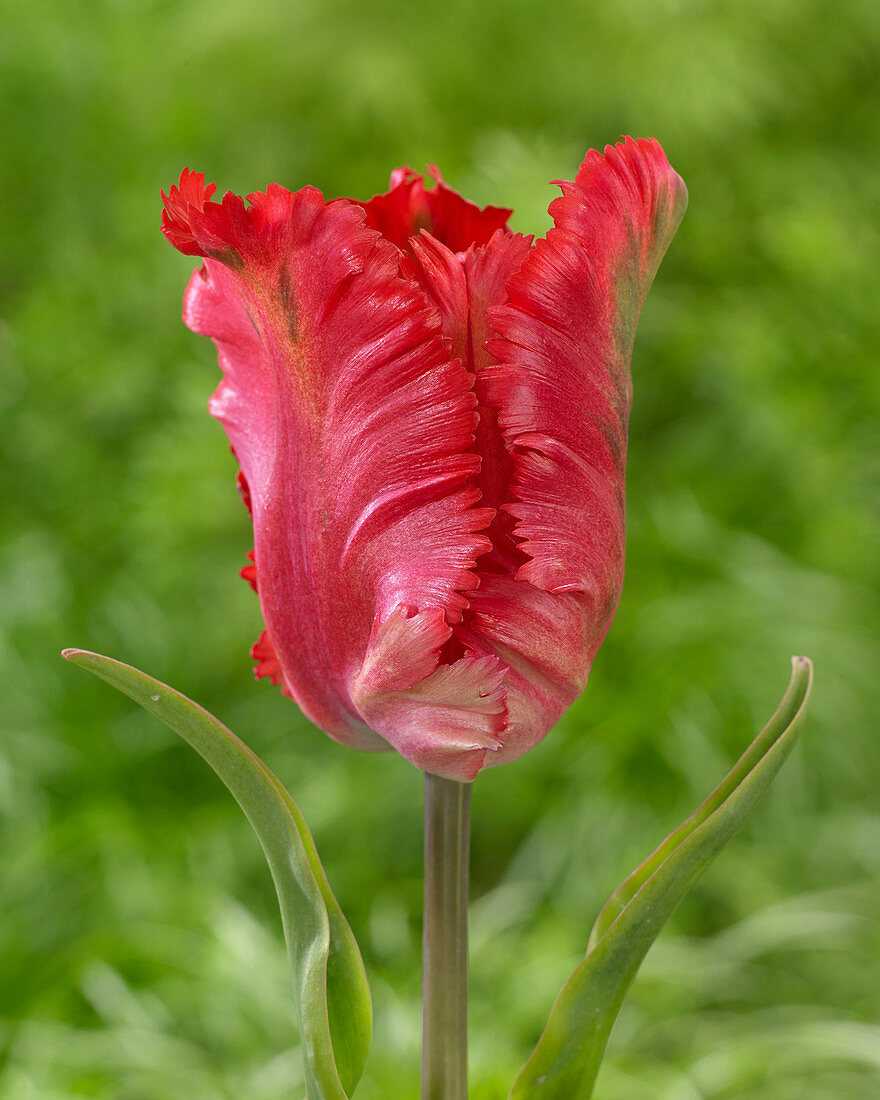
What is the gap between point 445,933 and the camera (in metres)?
0.27

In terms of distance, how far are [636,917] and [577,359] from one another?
0.12 m

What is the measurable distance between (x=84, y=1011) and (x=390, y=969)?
24cm

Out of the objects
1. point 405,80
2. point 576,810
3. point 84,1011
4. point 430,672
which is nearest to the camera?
point 430,672

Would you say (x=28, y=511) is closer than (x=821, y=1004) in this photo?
No

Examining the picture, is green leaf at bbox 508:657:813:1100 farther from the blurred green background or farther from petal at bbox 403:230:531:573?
the blurred green background

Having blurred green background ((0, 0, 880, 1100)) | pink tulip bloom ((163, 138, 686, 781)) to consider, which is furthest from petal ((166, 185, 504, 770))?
blurred green background ((0, 0, 880, 1100))

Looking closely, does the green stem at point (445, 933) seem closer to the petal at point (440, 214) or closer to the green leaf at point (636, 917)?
the green leaf at point (636, 917)

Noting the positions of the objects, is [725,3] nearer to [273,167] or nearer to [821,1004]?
[273,167]

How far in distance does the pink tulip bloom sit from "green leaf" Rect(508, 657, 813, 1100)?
0.14ft

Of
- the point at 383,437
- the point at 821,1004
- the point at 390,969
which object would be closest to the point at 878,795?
the point at 821,1004

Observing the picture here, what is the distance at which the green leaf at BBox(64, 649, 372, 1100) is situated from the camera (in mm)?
247

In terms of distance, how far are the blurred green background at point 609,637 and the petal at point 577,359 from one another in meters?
0.53

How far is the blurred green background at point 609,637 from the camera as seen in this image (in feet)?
2.89

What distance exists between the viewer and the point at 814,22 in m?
1.49
